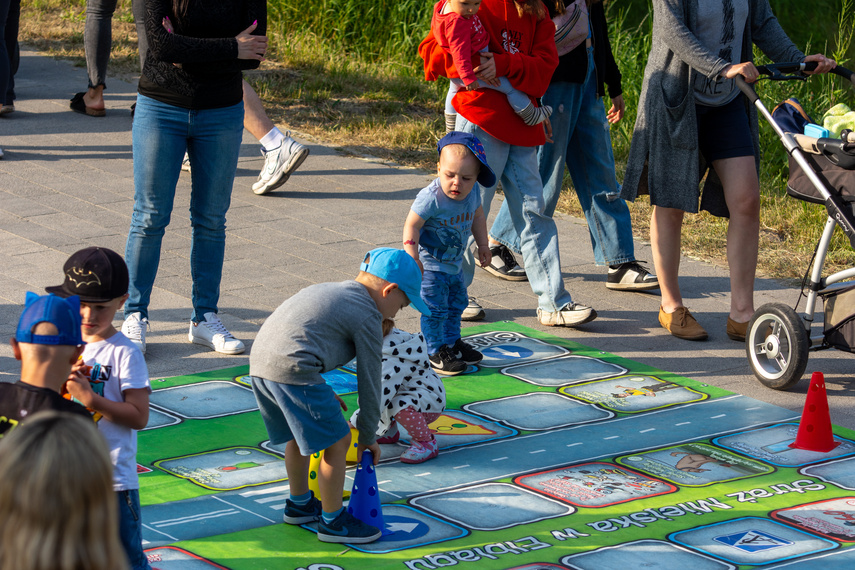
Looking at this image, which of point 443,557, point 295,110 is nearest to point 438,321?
point 443,557

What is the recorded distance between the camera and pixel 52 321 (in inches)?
113

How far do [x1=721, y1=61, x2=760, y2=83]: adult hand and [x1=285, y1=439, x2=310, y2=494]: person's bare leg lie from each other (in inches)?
116

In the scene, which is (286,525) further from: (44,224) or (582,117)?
(44,224)

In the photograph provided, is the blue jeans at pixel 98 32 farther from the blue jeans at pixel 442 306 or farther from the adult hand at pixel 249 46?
the blue jeans at pixel 442 306

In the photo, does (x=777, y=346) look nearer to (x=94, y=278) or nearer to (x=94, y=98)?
(x=94, y=278)

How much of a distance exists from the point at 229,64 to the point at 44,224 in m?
2.60

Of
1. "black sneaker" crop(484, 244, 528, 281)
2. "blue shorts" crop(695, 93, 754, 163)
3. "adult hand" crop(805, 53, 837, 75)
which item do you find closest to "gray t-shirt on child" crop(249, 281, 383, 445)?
"blue shorts" crop(695, 93, 754, 163)

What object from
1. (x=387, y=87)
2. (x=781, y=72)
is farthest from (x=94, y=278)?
(x=387, y=87)

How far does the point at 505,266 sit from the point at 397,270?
3338 mm

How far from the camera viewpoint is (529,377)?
18.3ft

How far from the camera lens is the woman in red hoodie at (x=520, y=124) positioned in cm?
591

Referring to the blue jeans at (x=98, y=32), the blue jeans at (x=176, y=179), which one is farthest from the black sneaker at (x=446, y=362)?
the blue jeans at (x=98, y=32)

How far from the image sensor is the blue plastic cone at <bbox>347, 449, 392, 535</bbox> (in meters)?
3.90

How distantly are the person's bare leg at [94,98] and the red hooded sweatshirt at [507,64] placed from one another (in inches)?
198
